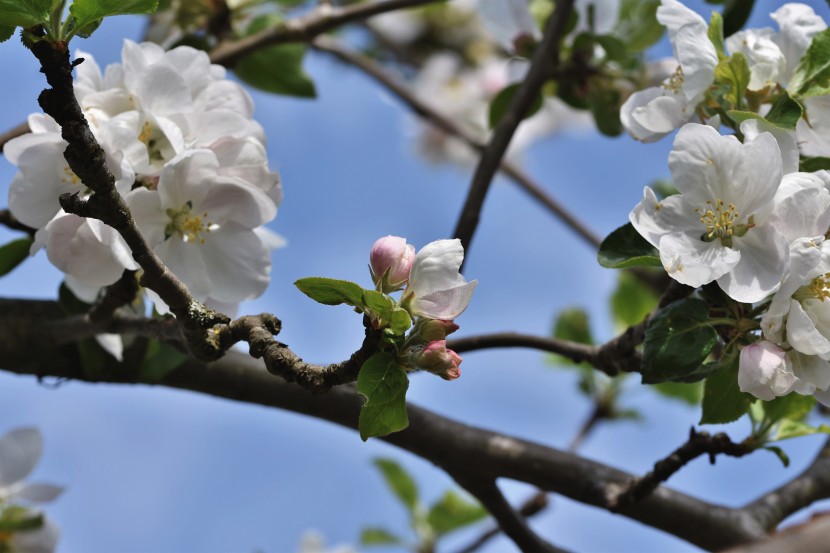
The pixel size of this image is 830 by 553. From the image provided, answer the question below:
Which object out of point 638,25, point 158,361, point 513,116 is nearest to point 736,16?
point 638,25

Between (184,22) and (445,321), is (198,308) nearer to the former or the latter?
(445,321)

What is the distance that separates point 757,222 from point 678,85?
246mm

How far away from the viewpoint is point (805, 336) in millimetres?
908

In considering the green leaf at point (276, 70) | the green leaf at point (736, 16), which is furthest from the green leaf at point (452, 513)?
the green leaf at point (736, 16)

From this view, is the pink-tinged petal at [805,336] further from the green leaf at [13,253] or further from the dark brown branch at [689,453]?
the green leaf at [13,253]

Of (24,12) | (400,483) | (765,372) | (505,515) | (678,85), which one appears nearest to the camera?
(24,12)

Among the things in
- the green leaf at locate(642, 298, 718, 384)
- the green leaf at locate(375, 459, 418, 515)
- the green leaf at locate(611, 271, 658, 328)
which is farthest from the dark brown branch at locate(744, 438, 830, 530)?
the green leaf at locate(375, 459, 418, 515)

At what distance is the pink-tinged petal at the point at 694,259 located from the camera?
95 cm

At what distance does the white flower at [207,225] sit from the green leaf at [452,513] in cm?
147

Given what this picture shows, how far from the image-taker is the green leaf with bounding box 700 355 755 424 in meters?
1.04

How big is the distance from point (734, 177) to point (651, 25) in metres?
0.78

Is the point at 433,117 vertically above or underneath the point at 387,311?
above

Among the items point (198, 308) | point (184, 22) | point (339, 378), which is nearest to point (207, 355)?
point (198, 308)

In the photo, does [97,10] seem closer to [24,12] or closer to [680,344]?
[24,12]
